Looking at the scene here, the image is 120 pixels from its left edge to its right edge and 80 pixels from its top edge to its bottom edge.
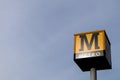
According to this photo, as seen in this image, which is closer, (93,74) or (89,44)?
(93,74)

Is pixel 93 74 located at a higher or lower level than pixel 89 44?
lower

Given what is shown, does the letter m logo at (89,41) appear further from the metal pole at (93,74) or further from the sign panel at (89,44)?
the metal pole at (93,74)

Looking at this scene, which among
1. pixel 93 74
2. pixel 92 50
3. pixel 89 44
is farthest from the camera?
pixel 89 44

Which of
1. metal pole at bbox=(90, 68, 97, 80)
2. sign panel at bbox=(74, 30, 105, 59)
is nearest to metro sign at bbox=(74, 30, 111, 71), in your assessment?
sign panel at bbox=(74, 30, 105, 59)

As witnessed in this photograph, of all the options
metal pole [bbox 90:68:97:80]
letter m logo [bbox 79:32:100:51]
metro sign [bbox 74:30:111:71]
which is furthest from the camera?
letter m logo [bbox 79:32:100:51]

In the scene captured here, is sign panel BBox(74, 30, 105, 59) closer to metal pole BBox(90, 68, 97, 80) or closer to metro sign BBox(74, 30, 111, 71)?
metro sign BBox(74, 30, 111, 71)

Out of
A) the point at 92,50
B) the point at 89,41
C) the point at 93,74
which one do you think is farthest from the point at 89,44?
the point at 93,74

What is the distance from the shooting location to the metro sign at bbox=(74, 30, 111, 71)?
1719cm

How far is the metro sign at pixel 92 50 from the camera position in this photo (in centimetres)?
1719

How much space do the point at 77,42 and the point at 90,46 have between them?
2.14ft

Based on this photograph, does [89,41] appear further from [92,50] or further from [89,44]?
[92,50]

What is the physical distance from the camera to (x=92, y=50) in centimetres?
1722

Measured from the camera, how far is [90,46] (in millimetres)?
17344

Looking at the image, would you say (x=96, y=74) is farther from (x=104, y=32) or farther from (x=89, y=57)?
(x=104, y=32)
